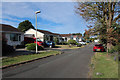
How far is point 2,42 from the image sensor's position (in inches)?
454

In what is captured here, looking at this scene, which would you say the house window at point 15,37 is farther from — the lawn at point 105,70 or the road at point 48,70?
the lawn at point 105,70

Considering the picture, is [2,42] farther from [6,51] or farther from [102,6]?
[102,6]

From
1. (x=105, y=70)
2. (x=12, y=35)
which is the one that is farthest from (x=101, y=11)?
(x=12, y=35)

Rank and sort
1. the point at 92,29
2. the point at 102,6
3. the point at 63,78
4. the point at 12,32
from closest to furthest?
the point at 63,78 → the point at 92,29 → the point at 102,6 → the point at 12,32

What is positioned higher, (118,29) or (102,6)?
(102,6)

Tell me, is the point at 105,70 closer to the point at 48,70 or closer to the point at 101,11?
the point at 48,70

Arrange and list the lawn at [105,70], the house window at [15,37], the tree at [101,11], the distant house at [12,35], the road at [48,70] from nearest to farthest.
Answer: the lawn at [105,70]
the road at [48,70]
the tree at [101,11]
the distant house at [12,35]
the house window at [15,37]

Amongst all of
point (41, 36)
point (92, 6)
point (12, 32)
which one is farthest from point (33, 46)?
point (41, 36)

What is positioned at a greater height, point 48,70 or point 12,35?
point 12,35

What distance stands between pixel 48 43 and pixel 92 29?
16.7m

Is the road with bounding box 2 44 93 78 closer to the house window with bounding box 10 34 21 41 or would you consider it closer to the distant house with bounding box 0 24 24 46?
the distant house with bounding box 0 24 24 46

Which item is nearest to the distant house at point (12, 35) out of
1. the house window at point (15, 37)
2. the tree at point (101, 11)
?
the house window at point (15, 37)

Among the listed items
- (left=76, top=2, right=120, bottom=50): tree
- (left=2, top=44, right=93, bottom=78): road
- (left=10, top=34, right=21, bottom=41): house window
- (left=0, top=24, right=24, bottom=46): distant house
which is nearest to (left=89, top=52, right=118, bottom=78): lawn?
(left=2, top=44, right=93, bottom=78): road

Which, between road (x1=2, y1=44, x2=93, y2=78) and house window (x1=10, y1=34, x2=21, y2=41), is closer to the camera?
road (x1=2, y1=44, x2=93, y2=78)
